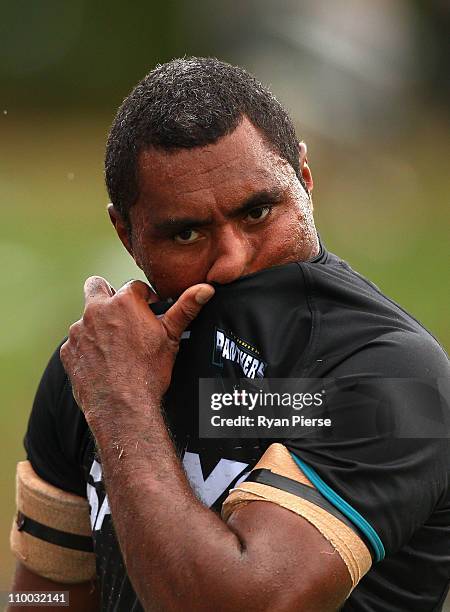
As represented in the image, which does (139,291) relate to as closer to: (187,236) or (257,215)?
(187,236)

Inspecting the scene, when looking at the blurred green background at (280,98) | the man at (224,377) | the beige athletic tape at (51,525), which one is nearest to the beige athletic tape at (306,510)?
the man at (224,377)

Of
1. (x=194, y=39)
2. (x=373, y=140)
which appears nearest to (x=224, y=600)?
(x=373, y=140)

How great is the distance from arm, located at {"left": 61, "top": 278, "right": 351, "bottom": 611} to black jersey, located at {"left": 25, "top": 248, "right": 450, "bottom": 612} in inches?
3.2

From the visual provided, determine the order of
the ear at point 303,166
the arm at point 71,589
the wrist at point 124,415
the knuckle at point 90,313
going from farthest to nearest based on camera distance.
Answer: the arm at point 71,589 → the ear at point 303,166 → the knuckle at point 90,313 → the wrist at point 124,415

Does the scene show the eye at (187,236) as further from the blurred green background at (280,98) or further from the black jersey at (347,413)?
the blurred green background at (280,98)

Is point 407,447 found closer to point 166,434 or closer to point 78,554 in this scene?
point 166,434

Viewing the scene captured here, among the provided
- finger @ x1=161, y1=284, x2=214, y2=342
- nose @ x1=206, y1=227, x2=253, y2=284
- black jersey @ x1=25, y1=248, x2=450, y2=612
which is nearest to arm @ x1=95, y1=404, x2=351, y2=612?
black jersey @ x1=25, y1=248, x2=450, y2=612

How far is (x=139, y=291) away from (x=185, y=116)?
0.38 meters

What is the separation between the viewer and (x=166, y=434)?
6.67ft

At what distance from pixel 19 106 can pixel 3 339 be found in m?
5.04

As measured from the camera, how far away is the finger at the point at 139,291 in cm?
228

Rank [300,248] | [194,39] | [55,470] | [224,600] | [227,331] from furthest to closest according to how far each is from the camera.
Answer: [194,39], [55,470], [300,248], [227,331], [224,600]

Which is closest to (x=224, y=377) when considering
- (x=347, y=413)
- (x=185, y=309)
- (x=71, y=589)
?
(x=185, y=309)

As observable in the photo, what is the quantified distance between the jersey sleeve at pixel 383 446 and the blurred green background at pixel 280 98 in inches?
258
